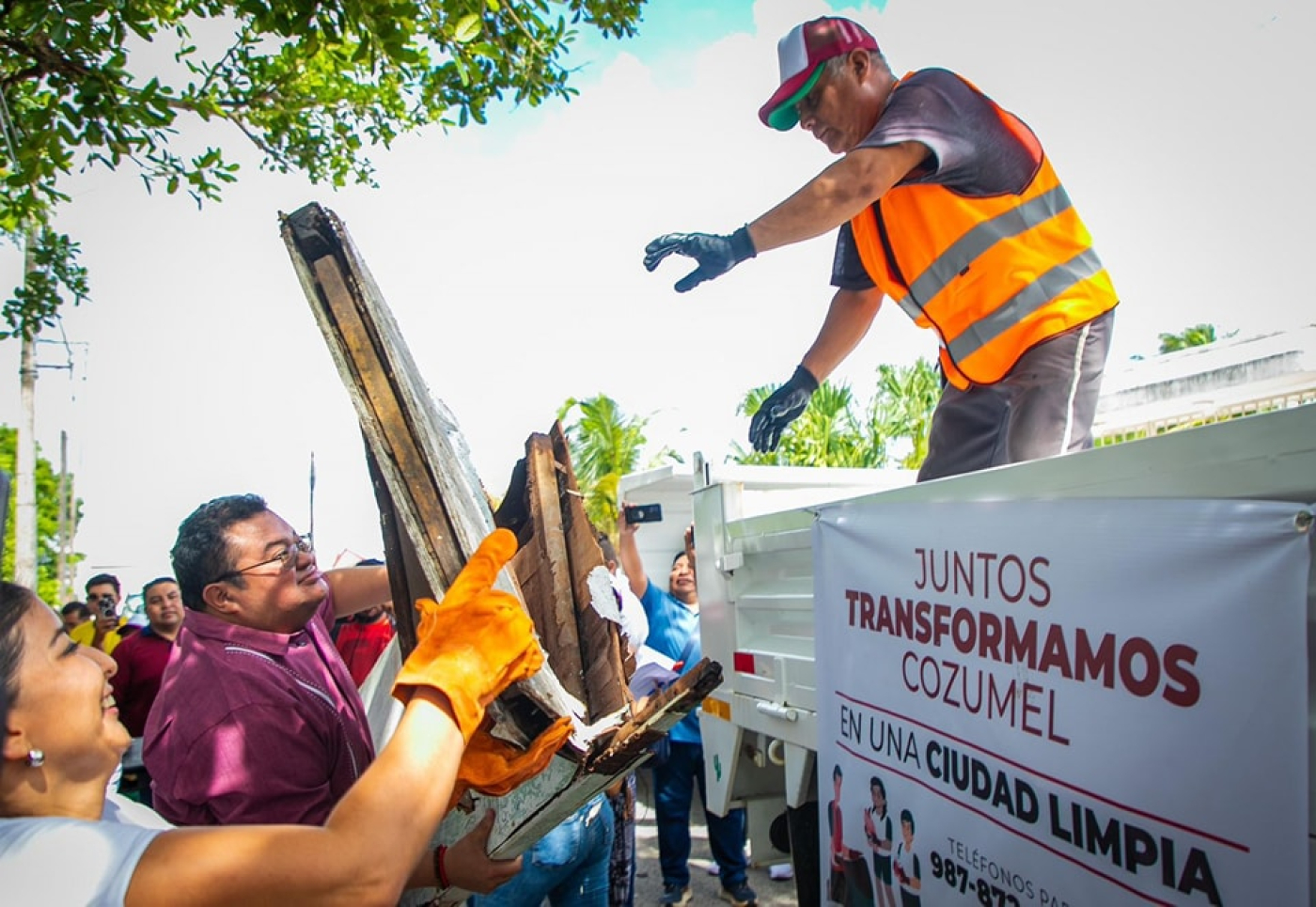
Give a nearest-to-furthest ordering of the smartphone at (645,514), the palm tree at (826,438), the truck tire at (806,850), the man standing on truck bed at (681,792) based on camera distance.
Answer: the truck tire at (806,850) < the smartphone at (645,514) < the man standing on truck bed at (681,792) < the palm tree at (826,438)

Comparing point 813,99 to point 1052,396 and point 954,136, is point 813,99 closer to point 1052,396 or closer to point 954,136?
point 954,136

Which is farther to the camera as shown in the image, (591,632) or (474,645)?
(591,632)

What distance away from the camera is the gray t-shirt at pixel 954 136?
2.38m

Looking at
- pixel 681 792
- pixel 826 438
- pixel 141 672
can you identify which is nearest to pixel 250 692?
pixel 681 792

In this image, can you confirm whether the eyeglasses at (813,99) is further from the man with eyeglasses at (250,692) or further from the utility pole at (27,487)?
the utility pole at (27,487)

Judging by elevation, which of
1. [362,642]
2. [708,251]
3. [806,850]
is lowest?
[806,850]

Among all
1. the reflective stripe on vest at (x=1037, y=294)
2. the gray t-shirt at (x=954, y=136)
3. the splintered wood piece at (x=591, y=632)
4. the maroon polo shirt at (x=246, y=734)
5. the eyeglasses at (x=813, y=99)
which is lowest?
the maroon polo shirt at (x=246, y=734)

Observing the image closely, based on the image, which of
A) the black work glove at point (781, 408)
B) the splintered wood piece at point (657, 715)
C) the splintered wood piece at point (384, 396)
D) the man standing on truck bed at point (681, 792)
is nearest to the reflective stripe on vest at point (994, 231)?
the black work glove at point (781, 408)

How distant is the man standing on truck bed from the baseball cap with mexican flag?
2.68 m

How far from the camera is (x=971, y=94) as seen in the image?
2502 mm

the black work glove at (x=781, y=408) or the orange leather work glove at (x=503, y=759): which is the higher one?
the black work glove at (x=781, y=408)

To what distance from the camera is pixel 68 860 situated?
1.14m

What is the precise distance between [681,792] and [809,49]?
3.87 meters

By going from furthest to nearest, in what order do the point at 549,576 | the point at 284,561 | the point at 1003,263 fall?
1. the point at 1003,263
2. the point at 284,561
3. the point at 549,576
